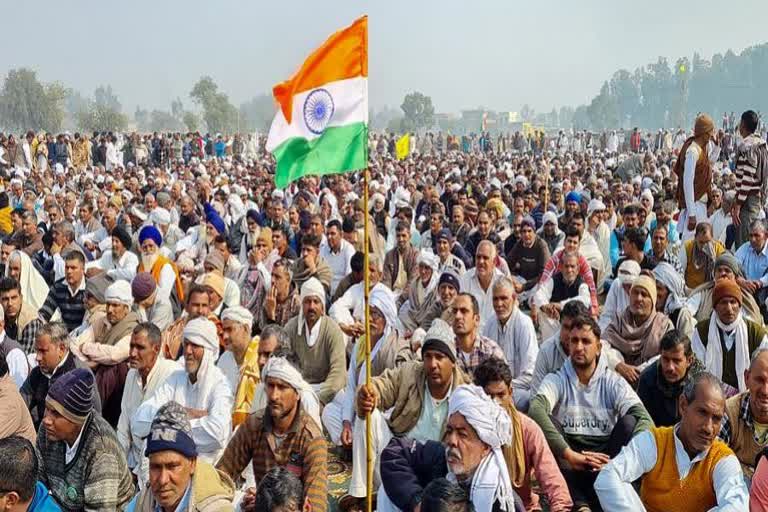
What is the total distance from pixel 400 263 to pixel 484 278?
Answer: 1.65 m

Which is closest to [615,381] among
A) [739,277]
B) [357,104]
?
[357,104]

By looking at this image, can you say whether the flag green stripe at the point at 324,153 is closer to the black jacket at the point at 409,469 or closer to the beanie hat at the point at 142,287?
the black jacket at the point at 409,469

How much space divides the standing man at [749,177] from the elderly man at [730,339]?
4101 millimetres

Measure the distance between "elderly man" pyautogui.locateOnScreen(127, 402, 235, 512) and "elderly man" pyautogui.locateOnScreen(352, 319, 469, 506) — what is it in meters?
1.18

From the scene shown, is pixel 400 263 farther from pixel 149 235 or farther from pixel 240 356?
pixel 240 356

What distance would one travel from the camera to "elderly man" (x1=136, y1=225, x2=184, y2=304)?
706 centimetres

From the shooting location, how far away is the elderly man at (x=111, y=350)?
4887 millimetres

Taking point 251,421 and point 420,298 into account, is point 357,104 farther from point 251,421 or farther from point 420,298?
point 420,298

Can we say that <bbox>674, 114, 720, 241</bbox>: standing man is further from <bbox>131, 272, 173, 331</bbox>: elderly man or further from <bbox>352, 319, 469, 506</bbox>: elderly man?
<bbox>131, 272, 173, 331</bbox>: elderly man

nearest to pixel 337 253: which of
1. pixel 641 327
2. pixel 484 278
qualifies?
pixel 484 278

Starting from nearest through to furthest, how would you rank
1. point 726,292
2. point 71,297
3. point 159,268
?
1. point 726,292
2. point 71,297
3. point 159,268

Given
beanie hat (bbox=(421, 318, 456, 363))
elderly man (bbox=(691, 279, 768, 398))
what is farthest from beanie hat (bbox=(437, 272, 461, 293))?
beanie hat (bbox=(421, 318, 456, 363))

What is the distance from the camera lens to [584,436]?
13.7ft

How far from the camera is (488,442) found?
3049 millimetres
